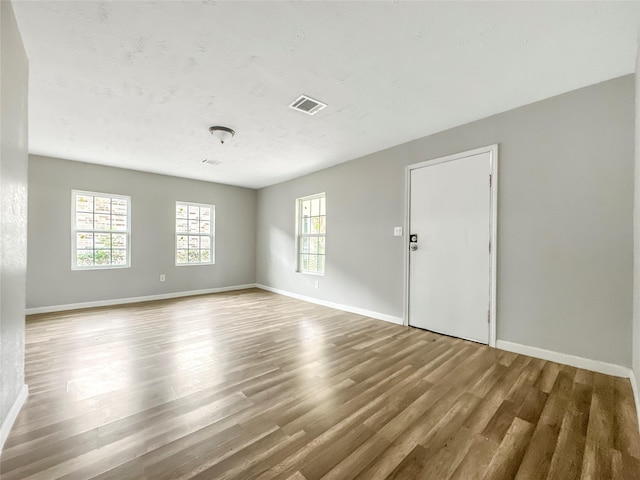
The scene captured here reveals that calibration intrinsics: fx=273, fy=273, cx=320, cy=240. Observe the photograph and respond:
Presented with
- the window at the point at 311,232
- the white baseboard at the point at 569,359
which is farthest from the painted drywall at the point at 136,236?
the white baseboard at the point at 569,359

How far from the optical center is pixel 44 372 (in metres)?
2.24

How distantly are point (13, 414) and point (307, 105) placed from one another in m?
3.09

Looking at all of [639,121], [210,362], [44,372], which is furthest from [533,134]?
[44,372]

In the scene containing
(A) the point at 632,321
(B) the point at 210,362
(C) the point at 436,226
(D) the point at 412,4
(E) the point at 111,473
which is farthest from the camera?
(C) the point at 436,226

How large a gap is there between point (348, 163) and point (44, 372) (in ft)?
13.9

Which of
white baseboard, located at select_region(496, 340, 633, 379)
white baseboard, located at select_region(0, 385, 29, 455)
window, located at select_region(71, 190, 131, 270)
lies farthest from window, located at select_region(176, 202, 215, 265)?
white baseboard, located at select_region(496, 340, 633, 379)

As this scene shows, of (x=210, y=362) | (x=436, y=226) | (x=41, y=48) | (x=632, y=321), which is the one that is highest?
(x=41, y=48)

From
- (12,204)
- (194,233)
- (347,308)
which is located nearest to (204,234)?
(194,233)

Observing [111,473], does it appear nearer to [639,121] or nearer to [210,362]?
[210,362]

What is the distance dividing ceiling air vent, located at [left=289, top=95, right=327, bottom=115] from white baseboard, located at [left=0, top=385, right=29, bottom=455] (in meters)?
2.97

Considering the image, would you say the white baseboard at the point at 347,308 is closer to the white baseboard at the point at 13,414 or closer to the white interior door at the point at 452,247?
the white interior door at the point at 452,247

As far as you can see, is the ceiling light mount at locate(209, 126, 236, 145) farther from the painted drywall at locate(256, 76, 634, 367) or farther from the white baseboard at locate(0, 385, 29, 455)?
the white baseboard at locate(0, 385, 29, 455)

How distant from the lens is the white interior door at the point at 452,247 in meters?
2.96

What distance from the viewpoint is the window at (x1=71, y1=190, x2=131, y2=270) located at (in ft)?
15.1
